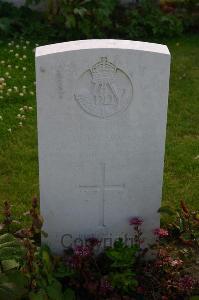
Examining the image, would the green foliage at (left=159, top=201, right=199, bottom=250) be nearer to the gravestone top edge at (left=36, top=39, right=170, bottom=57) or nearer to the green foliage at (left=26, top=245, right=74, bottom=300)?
the green foliage at (left=26, top=245, right=74, bottom=300)

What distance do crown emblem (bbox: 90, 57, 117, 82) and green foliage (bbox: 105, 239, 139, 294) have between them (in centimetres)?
98

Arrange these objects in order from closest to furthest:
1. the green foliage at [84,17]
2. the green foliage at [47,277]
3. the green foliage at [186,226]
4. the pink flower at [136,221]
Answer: the green foliage at [47,277] < the pink flower at [136,221] < the green foliage at [186,226] < the green foliage at [84,17]

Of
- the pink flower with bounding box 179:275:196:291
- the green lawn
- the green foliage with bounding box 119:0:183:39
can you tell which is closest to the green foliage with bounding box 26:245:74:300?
the pink flower with bounding box 179:275:196:291

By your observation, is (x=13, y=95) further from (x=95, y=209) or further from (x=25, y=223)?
(x=95, y=209)

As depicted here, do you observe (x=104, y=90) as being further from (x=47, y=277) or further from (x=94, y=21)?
(x=94, y=21)

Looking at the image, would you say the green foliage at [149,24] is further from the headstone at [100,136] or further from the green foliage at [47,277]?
the green foliage at [47,277]

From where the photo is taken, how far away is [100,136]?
365 centimetres

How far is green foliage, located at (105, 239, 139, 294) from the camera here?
3.63 meters

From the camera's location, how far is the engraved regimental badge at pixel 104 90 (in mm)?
3482

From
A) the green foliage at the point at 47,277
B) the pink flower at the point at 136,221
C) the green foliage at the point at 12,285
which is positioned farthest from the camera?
the pink flower at the point at 136,221

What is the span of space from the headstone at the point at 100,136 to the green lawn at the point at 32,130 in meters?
0.76

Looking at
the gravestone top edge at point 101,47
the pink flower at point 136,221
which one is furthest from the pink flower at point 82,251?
the gravestone top edge at point 101,47

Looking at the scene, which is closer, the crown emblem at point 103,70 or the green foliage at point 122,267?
the crown emblem at point 103,70

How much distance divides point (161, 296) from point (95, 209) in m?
0.64
